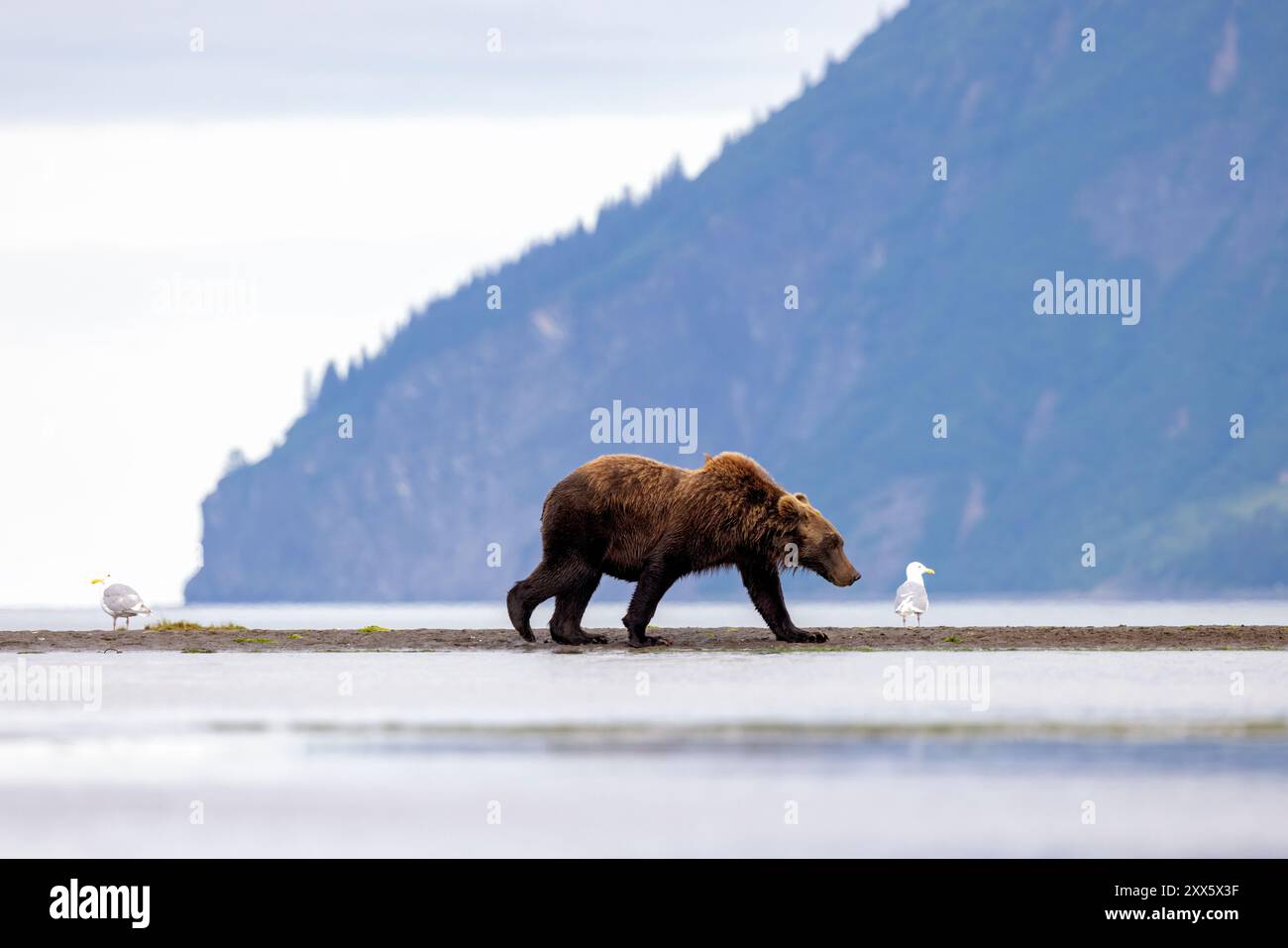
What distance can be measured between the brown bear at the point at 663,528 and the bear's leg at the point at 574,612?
1.3 inches

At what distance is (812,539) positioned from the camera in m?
27.6

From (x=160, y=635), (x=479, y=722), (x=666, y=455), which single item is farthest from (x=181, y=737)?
(x=666, y=455)

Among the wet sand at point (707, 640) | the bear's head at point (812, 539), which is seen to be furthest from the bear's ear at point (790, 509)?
the wet sand at point (707, 640)

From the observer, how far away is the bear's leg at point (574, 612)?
27734 millimetres

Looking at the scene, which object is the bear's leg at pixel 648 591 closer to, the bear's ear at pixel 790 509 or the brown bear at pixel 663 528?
the brown bear at pixel 663 528

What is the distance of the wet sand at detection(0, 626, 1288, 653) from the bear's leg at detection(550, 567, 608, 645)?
0.61 feet

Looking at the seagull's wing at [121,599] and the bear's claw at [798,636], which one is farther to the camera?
the seagull's wing at [121,599]

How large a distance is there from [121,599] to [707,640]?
9822 millimetres

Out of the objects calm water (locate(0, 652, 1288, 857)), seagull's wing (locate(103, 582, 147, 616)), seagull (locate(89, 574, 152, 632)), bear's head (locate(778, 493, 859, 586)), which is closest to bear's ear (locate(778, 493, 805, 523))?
bear's head (locate(778, 493, 859, 586))

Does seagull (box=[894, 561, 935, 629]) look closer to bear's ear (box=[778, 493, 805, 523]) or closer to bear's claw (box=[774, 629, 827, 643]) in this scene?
bear's claw (box=[774, 629, 827, 643])

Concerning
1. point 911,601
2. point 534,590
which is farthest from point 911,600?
point 534,590

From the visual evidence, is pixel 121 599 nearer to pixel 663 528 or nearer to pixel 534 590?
pixel 534 590

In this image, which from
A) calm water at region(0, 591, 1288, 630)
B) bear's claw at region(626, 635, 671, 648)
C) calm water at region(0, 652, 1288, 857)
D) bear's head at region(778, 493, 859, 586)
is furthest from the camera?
calm water at region(0, 591, 1288, 630)

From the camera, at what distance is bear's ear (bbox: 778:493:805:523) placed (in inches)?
1073
